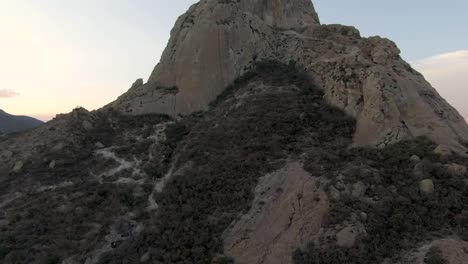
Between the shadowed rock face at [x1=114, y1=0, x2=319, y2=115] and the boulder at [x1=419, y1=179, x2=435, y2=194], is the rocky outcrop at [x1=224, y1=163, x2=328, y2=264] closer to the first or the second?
the boulder at [x1=419, y1=179, x2=435, y2=194]

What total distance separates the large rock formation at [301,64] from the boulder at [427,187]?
522 cm

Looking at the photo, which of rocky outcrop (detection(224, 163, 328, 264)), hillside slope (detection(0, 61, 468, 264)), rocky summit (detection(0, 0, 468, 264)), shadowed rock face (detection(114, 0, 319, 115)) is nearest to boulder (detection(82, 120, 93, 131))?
rocky summit (detection(0, 0, 468, 264))

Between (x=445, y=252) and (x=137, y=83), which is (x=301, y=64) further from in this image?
(x=445, y=252)

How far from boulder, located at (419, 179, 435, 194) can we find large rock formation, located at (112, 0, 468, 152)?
17.1 feet

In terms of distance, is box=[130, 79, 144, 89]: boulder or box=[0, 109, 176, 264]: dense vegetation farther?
box=[130, 79, 144, 89]: boulder

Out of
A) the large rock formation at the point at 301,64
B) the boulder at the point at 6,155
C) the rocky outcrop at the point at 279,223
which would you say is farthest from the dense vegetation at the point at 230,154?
the boulder at the point at 6,155

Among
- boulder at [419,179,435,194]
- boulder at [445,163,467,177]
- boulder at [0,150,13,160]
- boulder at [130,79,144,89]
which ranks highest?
boulder at [130,79,144,89]

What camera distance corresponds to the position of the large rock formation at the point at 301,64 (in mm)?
28297

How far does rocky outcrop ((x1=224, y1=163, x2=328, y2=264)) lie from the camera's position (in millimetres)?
19875

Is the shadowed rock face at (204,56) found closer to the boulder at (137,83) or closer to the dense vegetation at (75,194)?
the boulder at (137,83)

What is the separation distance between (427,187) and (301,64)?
70.0 ft

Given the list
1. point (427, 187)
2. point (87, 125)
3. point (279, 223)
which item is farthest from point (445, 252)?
point (87, 125)

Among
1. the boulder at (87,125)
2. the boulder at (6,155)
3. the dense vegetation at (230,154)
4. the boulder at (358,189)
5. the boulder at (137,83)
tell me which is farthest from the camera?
the boulder at (137,83)

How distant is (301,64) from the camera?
40.6m
